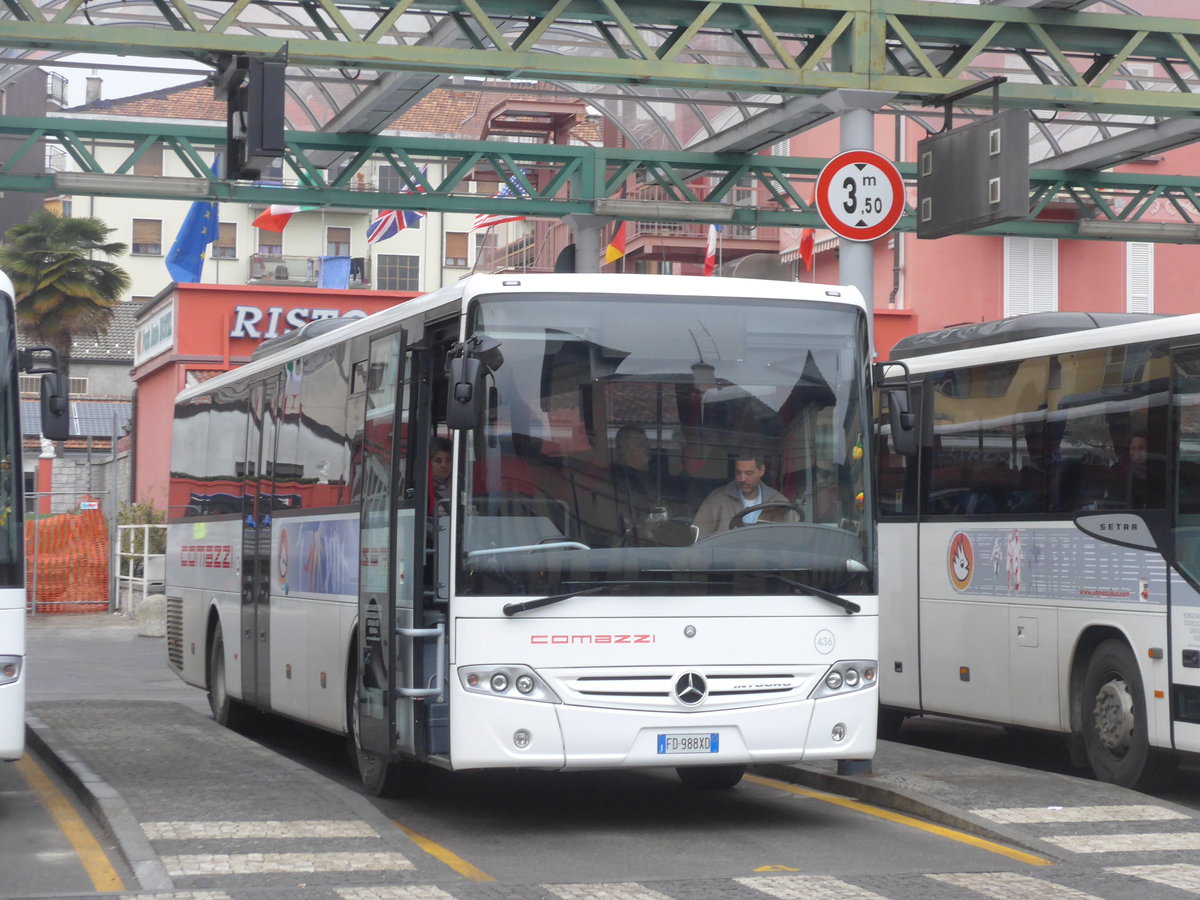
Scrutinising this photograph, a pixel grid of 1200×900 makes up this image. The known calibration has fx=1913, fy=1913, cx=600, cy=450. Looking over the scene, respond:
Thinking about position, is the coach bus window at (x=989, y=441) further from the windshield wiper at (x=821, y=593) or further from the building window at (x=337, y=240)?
the building window at (x=337, y=240)

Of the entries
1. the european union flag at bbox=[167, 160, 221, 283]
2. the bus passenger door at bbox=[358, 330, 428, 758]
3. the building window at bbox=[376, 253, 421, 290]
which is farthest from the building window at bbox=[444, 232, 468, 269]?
the bus passenger door at bbox=[358, 330, 428, 758]

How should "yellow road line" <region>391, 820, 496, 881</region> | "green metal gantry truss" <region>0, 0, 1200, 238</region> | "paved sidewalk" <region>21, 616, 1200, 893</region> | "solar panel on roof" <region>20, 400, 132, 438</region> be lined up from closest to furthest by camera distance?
"yellow road line" <region>391, 820, 496, 881</region>
"paved sidewalk" <region>21, 616, 1200, 893</region>
"green metal gantry truss" <region>0, 0, 1200, 238</region>
"solar panel on roof" <region>20, 400, 132, 438</region>

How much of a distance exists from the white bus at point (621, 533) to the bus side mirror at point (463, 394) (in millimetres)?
11

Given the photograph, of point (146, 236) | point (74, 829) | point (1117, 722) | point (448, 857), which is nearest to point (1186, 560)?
point (1117, 722)

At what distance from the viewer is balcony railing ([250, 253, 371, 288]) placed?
208 feet

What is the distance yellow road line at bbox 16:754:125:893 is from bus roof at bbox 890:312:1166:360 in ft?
23.0

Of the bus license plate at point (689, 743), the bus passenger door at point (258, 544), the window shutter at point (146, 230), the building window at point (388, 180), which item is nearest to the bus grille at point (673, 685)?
the bus license plate at point (689, 743)

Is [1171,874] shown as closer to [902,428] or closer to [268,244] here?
[902,428]

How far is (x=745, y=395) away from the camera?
1009cm

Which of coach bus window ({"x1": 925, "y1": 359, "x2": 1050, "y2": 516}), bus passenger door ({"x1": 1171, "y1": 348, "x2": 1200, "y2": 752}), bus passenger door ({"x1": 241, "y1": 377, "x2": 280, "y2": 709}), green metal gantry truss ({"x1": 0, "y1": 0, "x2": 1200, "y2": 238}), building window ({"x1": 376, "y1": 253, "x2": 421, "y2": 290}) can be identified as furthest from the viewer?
building window ({"x1": 376, "y1": 253, "x2": 421, "y2": 290})

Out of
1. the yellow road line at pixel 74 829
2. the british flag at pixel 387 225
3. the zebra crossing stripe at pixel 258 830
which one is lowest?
the yellow road line at pixel 74 829

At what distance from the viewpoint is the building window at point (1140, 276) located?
121ft

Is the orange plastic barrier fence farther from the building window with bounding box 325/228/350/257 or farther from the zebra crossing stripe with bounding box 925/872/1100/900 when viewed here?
the building window with bounding box 325/228/350/257

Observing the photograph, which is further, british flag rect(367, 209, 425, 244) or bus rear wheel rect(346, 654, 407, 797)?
british flag rect(367, 209, 425, 244)
